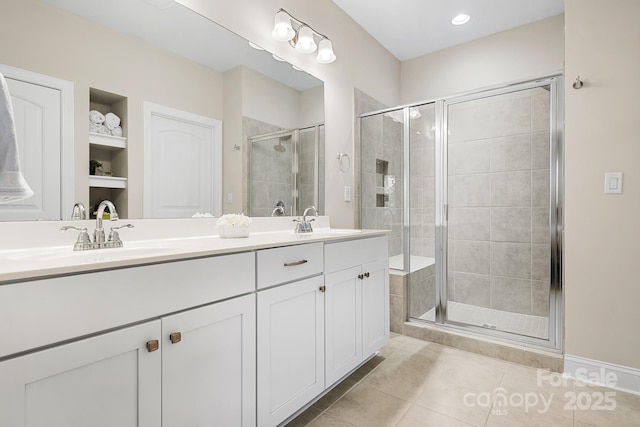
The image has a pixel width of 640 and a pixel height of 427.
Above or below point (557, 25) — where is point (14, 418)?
below

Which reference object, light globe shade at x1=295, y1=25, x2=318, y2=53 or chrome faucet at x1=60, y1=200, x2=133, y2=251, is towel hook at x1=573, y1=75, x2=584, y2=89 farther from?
chrome faucet at x1=60, y1=200, x2=133, y2=251

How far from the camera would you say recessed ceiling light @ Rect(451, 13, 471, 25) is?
2.62 metres

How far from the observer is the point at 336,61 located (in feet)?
8.16

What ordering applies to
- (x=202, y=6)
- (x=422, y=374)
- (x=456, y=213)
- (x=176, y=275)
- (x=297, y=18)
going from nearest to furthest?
1. (x=176, y=275)
2. (x=202, y=6)
3. (x=422, y=374)
4. (x=297, y=18)
5. (x=456, y=213)

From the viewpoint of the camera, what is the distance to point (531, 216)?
2215 mm

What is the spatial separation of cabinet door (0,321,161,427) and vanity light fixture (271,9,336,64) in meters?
1.76

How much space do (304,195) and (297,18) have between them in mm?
1192

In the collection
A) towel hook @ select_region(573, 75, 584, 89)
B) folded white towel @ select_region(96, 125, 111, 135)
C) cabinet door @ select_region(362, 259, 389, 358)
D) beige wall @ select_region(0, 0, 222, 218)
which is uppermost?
towel hook @ select_region(573, 75, 584, 89)

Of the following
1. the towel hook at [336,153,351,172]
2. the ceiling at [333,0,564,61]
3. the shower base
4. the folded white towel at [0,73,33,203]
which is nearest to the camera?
the folded white towel at [0,73,33,203]

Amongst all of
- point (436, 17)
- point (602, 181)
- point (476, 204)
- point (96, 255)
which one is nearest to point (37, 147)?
point (96, 255)

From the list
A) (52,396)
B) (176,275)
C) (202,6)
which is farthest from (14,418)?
(202,6)

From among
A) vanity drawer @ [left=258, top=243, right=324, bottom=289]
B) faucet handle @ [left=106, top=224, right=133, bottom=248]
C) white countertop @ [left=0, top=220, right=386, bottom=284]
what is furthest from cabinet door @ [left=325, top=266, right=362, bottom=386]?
faucet handle @ [left=106, top=224, right=133, bottom=248]

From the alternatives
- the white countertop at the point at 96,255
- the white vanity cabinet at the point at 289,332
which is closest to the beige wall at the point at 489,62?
the white vanity cabinet at the point at 289,332

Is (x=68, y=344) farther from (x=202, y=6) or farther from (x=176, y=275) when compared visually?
(x=202, y=6)
